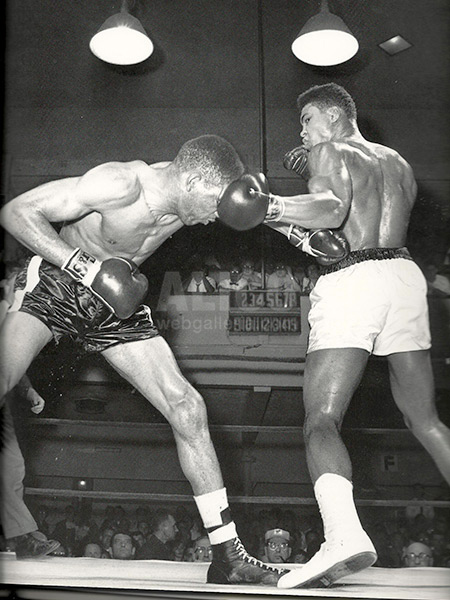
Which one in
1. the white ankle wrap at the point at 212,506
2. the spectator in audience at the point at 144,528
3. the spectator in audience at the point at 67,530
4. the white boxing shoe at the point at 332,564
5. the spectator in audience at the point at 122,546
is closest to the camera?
the white boxing shoe at the point at 332,564

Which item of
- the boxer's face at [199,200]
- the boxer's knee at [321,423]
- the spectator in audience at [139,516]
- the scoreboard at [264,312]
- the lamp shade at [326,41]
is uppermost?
the lamp shade at [326,41]

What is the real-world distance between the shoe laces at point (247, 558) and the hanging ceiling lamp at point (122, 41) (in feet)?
5.19

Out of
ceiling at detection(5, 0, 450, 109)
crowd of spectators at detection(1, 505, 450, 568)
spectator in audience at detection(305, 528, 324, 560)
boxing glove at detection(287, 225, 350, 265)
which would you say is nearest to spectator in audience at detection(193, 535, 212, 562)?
crowd of spectators at detection(1, 505, 450, 568)

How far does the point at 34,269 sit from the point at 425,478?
53.7 inches

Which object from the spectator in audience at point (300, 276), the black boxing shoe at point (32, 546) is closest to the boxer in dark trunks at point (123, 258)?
the spectator in audience at point (300, 276)

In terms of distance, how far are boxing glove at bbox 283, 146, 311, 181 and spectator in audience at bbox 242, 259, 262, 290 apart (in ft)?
1.07

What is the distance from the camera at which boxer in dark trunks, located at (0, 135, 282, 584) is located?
2.01 metres

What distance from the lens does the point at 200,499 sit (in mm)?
1980

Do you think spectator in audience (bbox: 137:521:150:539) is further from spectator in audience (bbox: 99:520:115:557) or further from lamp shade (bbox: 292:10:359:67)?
lamp shade (bbox: 292:10:359:67)

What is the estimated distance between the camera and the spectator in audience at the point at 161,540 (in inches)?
101

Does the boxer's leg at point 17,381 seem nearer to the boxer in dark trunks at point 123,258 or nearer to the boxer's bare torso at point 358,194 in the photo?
the boxer in dark trunks at point 123,258

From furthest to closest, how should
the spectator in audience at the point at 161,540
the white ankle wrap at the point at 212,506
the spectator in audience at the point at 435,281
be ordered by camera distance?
the spectator in audience at the point at 161,540 < the spectator in audience at the point at 435,281 < the white ankle wrap at the point at 212,506

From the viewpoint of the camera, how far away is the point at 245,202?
188 cm

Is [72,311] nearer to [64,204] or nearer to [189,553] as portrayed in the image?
[64,204]
